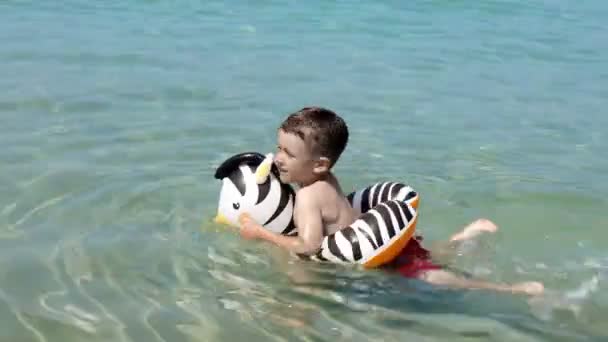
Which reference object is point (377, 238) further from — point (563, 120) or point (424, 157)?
point (563, 120)

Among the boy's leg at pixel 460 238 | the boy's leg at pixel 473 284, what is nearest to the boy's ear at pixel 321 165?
the boy's leg at pixel 473 284

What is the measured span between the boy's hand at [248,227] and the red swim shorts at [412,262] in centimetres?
86

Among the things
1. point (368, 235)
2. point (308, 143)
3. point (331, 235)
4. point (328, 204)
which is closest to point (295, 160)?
point (308, 143)

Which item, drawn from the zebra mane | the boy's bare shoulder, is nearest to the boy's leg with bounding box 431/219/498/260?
the boy's bare shoulder

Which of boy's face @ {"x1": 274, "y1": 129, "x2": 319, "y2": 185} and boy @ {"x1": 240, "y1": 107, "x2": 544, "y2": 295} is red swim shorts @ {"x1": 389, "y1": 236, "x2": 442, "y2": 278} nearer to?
boy @ {"x1": 240, "y1": 107, "x2": 544, "y2": 295}

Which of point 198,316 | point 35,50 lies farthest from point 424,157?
point 35,50

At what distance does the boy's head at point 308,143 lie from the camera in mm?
4953

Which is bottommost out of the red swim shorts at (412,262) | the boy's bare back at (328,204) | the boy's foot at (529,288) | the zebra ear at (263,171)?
the boy's foot at (529,288)

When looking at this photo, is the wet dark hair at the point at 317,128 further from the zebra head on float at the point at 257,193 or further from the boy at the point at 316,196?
the zebra head on float at the point at 257,193

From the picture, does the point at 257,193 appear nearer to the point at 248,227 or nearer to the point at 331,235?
the point at 248,227

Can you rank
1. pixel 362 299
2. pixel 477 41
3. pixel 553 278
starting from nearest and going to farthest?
pixel 362 299, pixel 553 278, pixel 477 41

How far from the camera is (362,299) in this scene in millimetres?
4805

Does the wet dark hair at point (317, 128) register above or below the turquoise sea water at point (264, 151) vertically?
above

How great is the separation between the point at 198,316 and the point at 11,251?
1.36 meters
